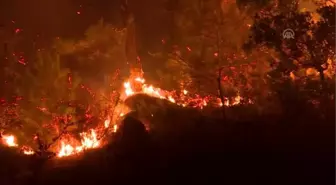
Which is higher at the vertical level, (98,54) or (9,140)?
(98,54)

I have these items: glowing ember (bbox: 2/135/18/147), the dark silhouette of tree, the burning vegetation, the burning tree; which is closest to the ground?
glowing ember (bbox: 2/135/18/147)

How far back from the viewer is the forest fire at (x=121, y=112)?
18578 mm

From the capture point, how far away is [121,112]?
23.0 m

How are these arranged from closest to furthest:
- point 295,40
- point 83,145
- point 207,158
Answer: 1. point 295,40
2. point 207,158
3. point 83,145

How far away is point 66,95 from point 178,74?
645cm

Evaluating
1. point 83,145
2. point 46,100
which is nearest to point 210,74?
point 83,145

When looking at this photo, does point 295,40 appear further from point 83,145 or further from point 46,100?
point 46,100

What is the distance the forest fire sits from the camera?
1858cm

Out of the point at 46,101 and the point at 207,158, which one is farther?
the point at 46,101

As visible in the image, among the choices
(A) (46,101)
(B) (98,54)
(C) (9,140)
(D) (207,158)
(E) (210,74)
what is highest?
(B) (98,54)

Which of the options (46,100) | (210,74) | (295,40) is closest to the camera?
(295,40)

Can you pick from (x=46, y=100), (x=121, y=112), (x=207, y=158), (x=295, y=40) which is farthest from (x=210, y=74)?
(x=46, y=100)

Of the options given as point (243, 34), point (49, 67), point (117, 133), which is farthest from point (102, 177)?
point (243, 34)

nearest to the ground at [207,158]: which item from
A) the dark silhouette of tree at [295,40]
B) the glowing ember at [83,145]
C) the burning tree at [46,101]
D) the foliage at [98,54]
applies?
the glowing ember at [83,145]
